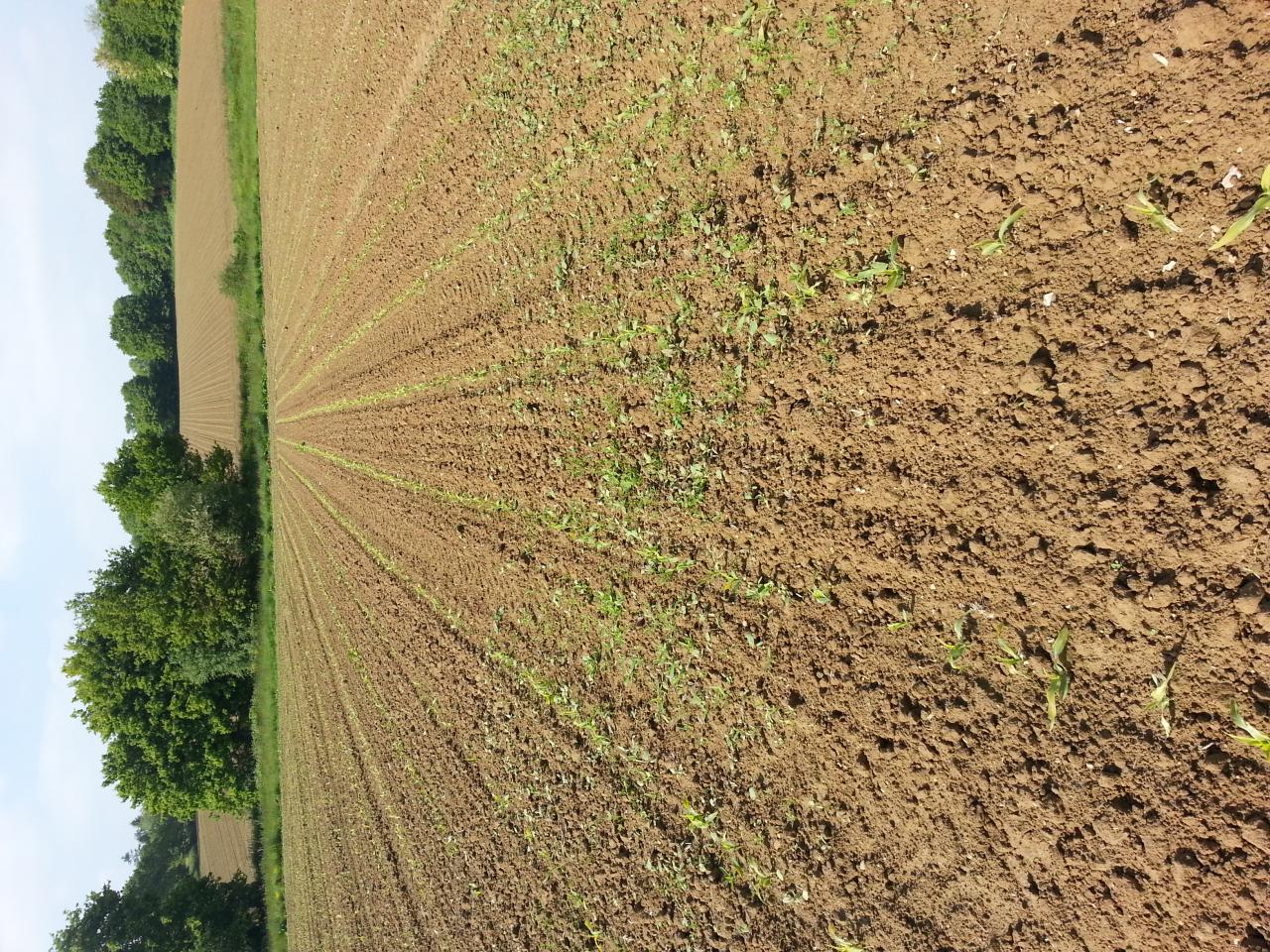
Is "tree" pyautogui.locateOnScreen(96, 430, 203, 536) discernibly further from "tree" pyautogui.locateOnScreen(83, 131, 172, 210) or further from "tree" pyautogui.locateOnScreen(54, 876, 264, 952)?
"tree" pyautogui.locateOnScreen(83, 131, 172, 210)

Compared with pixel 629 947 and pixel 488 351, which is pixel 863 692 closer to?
pixel 629 947

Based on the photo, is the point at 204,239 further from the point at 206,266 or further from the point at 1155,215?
the point at 1155,215

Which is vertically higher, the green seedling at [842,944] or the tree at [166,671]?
the green seedling at [842,944]

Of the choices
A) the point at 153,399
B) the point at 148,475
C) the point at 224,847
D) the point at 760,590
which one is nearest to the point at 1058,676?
the point at 760,590

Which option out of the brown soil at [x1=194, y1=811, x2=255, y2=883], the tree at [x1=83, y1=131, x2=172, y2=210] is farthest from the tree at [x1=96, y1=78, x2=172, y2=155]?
the brown soil at [x1=194, y1=811, x2=255, y2=883]

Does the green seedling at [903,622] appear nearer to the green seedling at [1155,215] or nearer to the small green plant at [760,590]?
the small green plant at [760,590]

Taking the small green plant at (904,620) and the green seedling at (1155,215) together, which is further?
the small green plant at (904,620)

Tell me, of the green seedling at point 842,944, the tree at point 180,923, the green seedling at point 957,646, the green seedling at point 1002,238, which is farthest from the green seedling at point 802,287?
the tree at point 180,923

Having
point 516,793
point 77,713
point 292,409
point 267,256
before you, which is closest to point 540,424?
point 516,793
